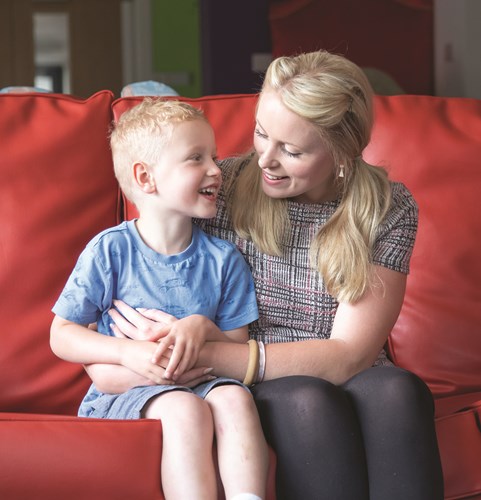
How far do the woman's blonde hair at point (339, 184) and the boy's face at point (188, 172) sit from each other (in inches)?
5.5

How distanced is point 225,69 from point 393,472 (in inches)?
144

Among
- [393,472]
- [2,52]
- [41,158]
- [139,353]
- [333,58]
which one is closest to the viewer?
[393,472]

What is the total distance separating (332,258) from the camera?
64.7 inches

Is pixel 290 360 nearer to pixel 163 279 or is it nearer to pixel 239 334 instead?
pixel 239 334

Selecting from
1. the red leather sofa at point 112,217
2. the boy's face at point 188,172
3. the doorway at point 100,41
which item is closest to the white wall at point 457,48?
the doorway at point 100,41

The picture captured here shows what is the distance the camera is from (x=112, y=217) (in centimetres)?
192

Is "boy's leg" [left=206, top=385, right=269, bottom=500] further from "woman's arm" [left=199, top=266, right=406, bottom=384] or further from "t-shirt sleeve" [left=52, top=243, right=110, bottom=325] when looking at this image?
"t-shirt sleeve" [left=52, top=243, right=110, bottom=325]

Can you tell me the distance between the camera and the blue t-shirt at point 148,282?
1.58 m

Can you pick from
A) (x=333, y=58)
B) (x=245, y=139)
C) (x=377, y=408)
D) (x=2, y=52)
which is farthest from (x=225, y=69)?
(x=377, y=408)

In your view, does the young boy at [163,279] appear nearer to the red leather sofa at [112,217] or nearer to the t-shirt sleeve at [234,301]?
the t-shirt sleeve at [234,301]

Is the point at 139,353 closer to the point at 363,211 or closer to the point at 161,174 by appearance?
the point at 161,174

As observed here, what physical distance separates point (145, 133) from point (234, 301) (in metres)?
0.33

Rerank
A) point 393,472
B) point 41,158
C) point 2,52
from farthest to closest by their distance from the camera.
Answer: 1. point 2,52
2. point 41,158
3. point 393,472

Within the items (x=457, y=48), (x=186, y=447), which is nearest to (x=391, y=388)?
(x=186, y=447)
